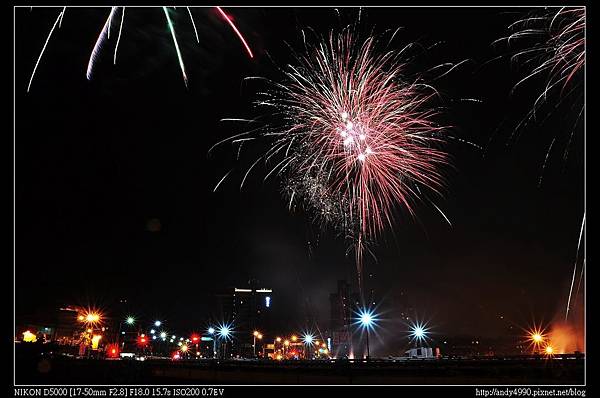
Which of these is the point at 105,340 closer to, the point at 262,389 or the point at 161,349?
the point at 161,349

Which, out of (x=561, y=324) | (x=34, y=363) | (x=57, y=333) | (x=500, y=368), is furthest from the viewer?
(x=561, y=324)

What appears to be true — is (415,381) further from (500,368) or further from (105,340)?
(105,340)

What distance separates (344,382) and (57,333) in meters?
66.9

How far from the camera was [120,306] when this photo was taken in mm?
99375

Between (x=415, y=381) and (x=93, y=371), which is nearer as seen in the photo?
(x=415, y=381)

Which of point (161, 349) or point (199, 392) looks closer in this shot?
point (199, 392)

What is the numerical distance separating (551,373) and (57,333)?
255 feet

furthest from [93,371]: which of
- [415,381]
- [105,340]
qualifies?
[105,340]

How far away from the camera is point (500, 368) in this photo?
2403 cm

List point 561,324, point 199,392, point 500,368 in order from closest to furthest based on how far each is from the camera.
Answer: point 199,392
point 500,368
point 561,324
